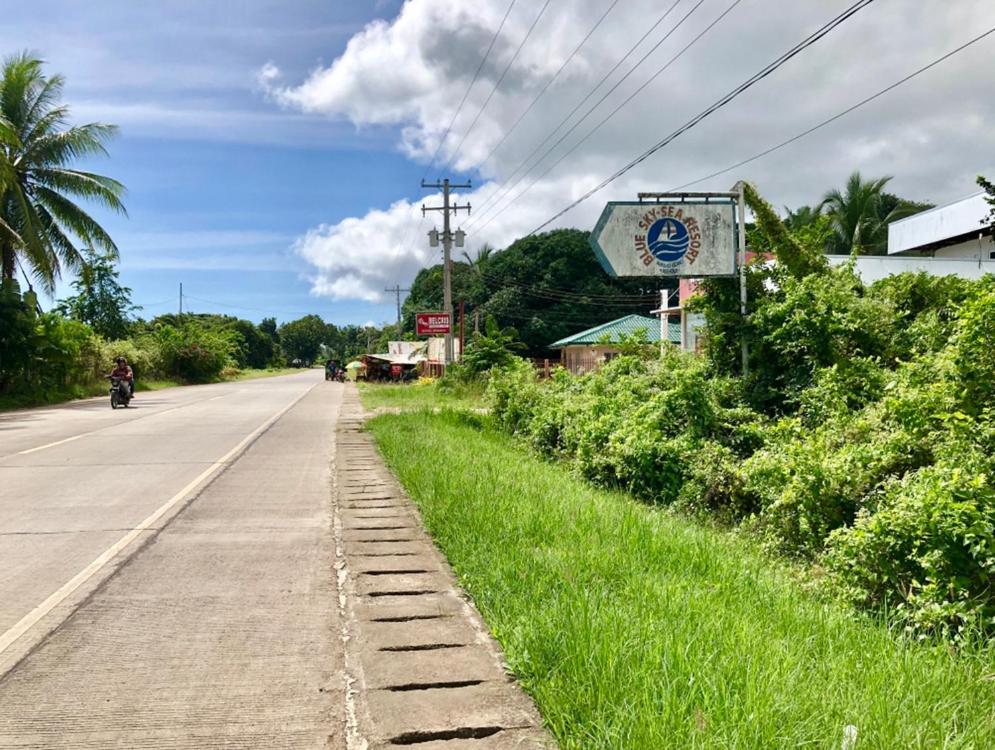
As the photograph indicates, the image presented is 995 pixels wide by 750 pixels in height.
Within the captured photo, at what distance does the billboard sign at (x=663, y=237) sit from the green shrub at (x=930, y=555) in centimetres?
703

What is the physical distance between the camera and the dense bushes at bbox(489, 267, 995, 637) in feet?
16.5

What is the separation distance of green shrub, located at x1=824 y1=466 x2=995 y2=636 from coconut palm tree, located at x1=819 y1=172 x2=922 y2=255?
34083 mm

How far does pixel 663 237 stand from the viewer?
1237cm

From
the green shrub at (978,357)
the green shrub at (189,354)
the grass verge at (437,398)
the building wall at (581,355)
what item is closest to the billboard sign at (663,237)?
the green shrub at (978,357)

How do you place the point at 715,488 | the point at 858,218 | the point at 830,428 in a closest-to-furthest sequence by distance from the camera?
the point at 830,428 < the point at 715,488 < the point at 858,218

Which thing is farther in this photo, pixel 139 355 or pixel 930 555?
pixel 139 355

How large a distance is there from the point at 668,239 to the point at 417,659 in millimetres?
9534

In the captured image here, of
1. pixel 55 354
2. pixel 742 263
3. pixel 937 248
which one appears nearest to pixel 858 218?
pixel 937 248

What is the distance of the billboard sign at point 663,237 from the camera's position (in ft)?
40.1

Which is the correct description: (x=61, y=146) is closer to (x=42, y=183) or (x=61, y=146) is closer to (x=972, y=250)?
(x=42, y=183)

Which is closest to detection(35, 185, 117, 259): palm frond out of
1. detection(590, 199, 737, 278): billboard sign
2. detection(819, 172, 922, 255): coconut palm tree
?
detection(590, 199, 737, 278): billboard sign

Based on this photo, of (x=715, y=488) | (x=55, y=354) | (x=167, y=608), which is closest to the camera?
(x=167, y=608)

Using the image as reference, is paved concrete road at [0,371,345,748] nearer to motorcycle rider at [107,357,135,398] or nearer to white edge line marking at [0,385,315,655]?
white edge line marking at [0,385,315,655]

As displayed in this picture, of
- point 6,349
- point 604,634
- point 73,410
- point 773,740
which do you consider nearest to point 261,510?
point 604,634
